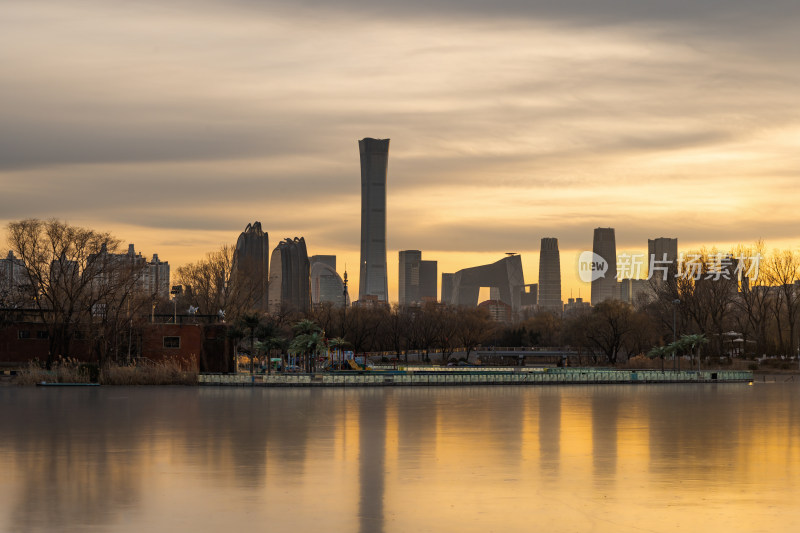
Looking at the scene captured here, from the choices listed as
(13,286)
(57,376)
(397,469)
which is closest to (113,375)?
(57,376)

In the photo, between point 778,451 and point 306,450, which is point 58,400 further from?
point 778,451

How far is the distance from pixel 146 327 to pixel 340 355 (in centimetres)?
2682

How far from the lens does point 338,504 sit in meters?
17.4

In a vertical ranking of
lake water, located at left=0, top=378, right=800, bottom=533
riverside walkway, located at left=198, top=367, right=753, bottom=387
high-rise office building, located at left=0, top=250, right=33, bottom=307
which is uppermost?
high-rise office building, located at left=0, top=250, right=33, bottom=307

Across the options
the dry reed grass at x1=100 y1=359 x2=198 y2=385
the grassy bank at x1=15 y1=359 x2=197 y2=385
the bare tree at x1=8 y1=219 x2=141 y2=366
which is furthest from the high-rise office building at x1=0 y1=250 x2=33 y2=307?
the dry reed grass at x1=100 y1=359 x2=198 y2=385

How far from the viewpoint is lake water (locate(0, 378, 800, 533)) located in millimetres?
16094

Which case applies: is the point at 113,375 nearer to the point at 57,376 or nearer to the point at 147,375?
the point at 147,375

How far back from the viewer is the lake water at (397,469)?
16094 mm

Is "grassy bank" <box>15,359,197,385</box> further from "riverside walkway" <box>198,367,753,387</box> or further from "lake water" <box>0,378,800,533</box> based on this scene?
"lake water" <box>0,378,800,533</box>

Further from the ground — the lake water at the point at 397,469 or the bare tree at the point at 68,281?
the bare tree at the point at 68,281

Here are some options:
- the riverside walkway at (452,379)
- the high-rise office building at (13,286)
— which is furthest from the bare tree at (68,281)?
the riverside walkway at (452,379)

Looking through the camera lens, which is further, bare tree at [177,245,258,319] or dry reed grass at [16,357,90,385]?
bare tree at [177,245,258,319]

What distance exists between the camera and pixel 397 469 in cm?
2203

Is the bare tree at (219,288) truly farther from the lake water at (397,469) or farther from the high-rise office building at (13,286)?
the lake water at (397,469)
